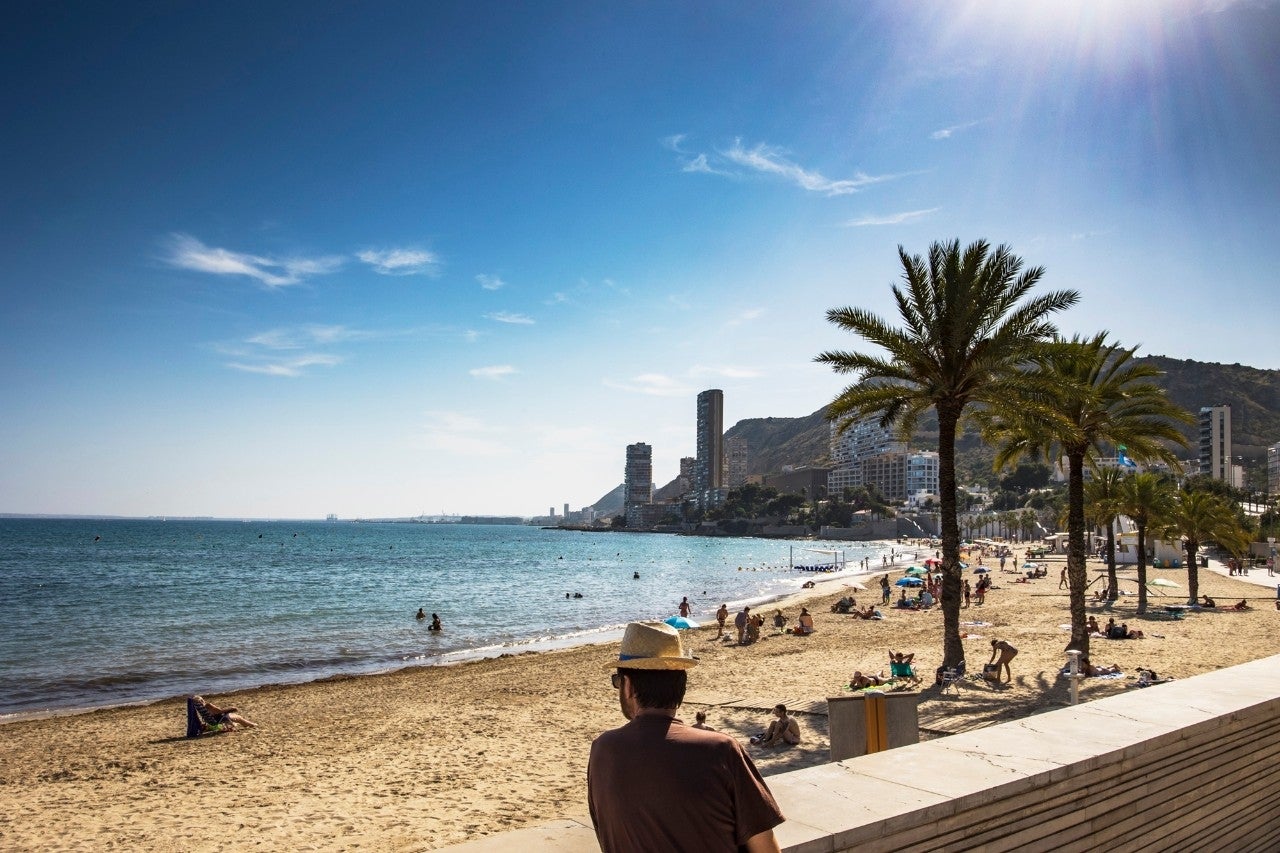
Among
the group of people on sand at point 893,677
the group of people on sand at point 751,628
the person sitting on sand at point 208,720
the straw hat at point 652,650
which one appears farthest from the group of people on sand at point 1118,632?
the straw hat at point 652,650

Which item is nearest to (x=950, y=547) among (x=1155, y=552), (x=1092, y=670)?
(x=1092, y=670)

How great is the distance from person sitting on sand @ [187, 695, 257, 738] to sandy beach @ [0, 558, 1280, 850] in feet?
1.08

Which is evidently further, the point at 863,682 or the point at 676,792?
the point at 863,682

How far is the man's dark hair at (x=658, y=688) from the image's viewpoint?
2324mm

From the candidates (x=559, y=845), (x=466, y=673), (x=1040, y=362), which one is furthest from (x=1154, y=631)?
(x=559, y=845)

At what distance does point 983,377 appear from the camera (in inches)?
578


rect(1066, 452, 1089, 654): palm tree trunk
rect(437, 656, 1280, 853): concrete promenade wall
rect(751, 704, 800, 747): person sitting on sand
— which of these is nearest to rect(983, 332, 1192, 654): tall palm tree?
rect(1066, 452, 1089, 654): palm tree trunk

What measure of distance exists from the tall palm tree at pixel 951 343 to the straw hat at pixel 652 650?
13308 mm

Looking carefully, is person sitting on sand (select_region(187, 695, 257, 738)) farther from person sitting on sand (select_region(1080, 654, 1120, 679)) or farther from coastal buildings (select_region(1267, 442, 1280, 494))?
coastal buildings (select_region(1267, 442, 1280, 494))

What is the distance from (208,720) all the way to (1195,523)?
1192 inches

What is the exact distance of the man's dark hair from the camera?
2324 millimetres

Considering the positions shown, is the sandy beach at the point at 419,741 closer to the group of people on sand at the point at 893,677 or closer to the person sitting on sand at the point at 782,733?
the person sitting on sand at the point at 782,733

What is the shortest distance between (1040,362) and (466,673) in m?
16.0

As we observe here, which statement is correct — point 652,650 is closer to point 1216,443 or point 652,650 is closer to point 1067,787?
point 1067,787
